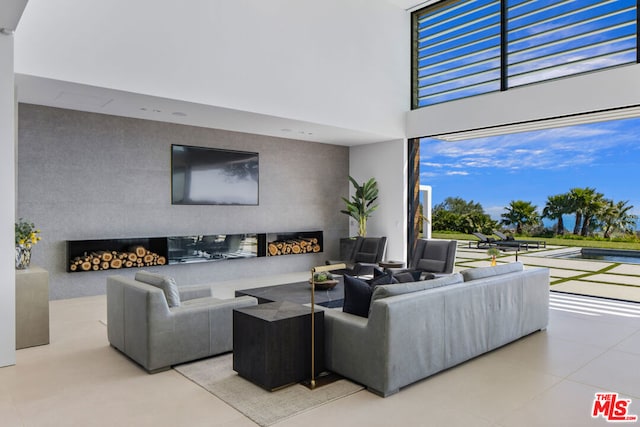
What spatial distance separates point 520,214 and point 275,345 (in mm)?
6445

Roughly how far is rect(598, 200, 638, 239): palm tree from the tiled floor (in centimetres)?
282

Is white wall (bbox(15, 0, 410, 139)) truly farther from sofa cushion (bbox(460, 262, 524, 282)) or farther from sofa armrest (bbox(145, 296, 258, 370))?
sofa cushion (bbox(460, 262, 524, 282))

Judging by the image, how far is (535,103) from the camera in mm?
6828

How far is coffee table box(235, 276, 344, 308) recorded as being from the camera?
481 cm

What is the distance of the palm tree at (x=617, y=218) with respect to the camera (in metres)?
6.66

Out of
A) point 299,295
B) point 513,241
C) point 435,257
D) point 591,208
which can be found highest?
point 591,208

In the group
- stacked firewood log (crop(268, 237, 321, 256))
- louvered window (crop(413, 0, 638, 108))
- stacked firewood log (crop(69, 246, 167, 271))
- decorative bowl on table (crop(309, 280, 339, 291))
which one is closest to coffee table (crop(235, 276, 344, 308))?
decorative bowl on table (crop(309, 280, 339, 291))

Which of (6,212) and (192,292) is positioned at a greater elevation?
(6,212)

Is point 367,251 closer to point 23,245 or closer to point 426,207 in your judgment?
point 426,207

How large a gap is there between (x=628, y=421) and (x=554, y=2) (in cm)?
632

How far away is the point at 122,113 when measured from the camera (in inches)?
254

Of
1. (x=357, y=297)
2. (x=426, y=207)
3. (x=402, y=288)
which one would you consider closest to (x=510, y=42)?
(x=426, y=207)

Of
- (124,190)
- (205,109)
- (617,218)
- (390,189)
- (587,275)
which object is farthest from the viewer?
(390,189)

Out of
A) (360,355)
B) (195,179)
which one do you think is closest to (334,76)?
(195,179)
